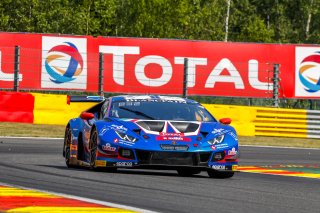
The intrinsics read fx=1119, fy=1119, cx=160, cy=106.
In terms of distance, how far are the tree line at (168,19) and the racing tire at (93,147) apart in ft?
117

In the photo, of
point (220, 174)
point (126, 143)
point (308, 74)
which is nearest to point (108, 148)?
point (126, 143)

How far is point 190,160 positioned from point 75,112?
44.3 feet

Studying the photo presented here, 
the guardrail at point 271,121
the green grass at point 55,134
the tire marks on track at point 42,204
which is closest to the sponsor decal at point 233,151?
the tire marks on track at point 42,204

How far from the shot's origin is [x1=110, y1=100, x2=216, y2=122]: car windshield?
1483cm

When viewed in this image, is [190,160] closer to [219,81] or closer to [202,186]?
[202,186]

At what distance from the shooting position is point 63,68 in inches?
1213

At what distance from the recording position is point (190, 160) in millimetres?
14070

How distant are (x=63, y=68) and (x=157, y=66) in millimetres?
2694

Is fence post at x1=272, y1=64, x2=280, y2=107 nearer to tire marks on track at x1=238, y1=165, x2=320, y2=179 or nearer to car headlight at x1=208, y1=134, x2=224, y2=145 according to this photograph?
tire marks on track at x1=238, y1=165, x2=320, y2=179

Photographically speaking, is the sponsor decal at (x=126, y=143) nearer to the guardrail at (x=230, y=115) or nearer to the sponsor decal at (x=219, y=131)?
the sponsor decal at (x=219, y=131)

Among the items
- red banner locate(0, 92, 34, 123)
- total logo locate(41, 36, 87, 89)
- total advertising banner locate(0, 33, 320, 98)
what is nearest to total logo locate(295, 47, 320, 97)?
total advertising banner locate(0, 33, 320, 98)

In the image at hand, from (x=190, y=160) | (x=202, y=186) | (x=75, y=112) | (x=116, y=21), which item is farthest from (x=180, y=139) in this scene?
(x=116, y=21)

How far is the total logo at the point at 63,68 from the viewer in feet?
100

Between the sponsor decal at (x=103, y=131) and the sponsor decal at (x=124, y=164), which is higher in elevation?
the sponsor decal at (x=103, y=131)
